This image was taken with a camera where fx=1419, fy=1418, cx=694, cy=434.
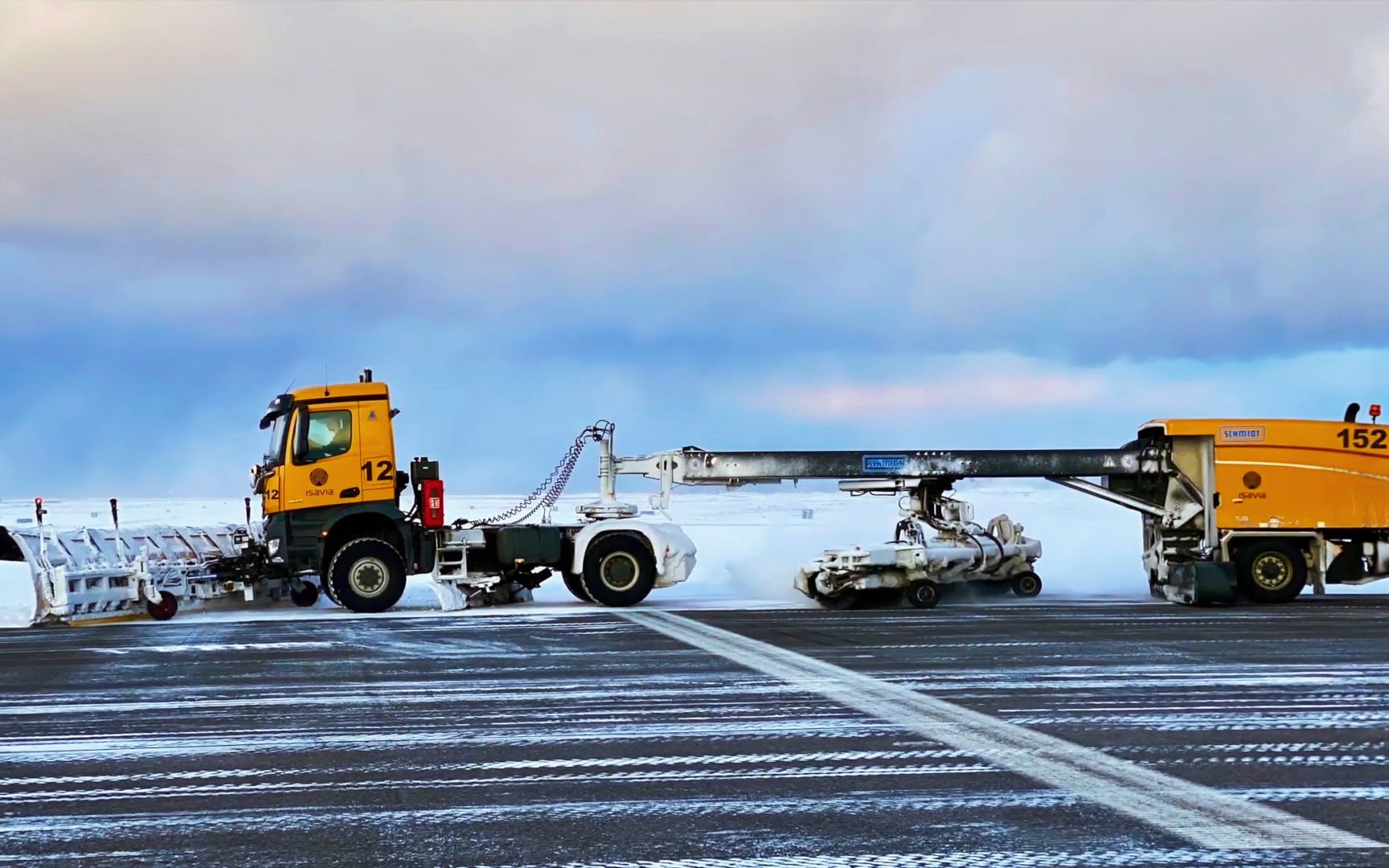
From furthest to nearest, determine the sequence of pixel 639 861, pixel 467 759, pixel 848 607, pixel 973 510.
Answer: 1. pixel 973 510
2. pixel 848 607
3. pixel 467 759
4. pixel 639 861

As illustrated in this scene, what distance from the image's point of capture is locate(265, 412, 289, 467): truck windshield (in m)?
18.5

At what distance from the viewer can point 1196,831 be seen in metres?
5.71

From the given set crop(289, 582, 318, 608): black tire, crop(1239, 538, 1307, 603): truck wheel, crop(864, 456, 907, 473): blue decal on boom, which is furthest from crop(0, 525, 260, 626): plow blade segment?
crop(1239, 538, 1307, 603): truck wheel

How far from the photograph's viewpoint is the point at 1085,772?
695 centimetres

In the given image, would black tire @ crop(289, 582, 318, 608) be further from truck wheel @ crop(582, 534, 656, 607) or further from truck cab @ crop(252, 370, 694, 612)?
truck wheel @ crop(582, 534, 656, 607)

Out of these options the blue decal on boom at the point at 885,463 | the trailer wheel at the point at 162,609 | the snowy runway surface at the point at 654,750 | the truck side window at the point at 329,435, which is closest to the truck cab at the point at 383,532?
the truck side window at the point at 329,435

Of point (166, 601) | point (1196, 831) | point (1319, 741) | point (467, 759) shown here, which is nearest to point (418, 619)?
point (166, 601)

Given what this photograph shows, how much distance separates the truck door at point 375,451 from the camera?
18.5 meters

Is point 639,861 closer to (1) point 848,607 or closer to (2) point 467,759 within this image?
(2) point 467,759

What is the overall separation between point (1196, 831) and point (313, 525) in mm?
14561

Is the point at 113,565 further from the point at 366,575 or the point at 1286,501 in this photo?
the point at 1286,501

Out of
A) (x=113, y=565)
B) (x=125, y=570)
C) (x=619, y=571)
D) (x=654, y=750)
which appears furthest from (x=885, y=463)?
(x=654, y=750)

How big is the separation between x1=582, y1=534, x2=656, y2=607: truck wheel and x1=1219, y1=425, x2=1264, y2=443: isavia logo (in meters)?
8.12

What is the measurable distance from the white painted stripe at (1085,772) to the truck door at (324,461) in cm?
869
